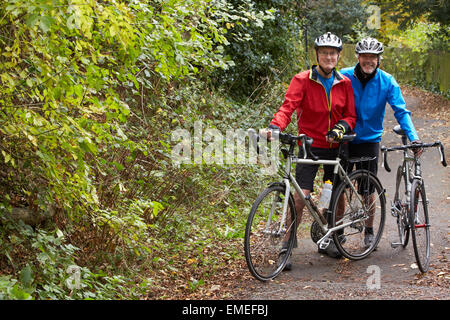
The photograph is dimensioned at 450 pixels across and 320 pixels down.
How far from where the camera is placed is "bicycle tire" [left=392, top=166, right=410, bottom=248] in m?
5.83

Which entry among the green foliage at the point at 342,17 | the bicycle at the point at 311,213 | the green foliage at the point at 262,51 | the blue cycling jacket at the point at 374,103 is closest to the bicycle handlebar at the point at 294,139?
the bicycle at the point at 311,213

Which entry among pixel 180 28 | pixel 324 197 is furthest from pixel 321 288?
pixel 180 28

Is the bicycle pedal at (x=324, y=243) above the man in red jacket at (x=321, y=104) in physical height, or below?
below

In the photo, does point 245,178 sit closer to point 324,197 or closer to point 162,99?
point 162,99

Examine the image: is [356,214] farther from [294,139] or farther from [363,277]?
[294,139]

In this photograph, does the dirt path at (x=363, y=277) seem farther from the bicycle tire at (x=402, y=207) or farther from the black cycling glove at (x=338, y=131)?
the black cycling glove at (x=338, y=131)

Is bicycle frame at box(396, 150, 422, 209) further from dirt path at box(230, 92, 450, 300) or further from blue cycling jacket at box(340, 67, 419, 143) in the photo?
dirt path at box(230, 92, 450, 300)

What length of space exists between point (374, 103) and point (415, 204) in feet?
3.52

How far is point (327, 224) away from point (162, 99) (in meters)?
2.96

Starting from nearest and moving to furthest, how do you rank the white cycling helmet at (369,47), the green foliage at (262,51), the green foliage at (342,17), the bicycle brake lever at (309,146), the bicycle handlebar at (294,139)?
the bicycle handlebar at (294,139) < the bicycle brake lever at (309,146) < the white cycling helmet at (369,47) < the green foliage at (262,51) < the green foliage at (342,17)

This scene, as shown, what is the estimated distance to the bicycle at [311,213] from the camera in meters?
5.25

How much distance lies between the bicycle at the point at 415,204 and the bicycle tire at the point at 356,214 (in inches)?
11.2

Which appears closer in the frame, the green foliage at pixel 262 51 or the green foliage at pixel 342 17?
the green foliage at pixel 262 51

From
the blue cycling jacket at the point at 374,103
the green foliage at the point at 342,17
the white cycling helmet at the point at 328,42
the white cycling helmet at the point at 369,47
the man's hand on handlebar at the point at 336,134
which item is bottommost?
the man's hand on handlebar at the point at 336,134
